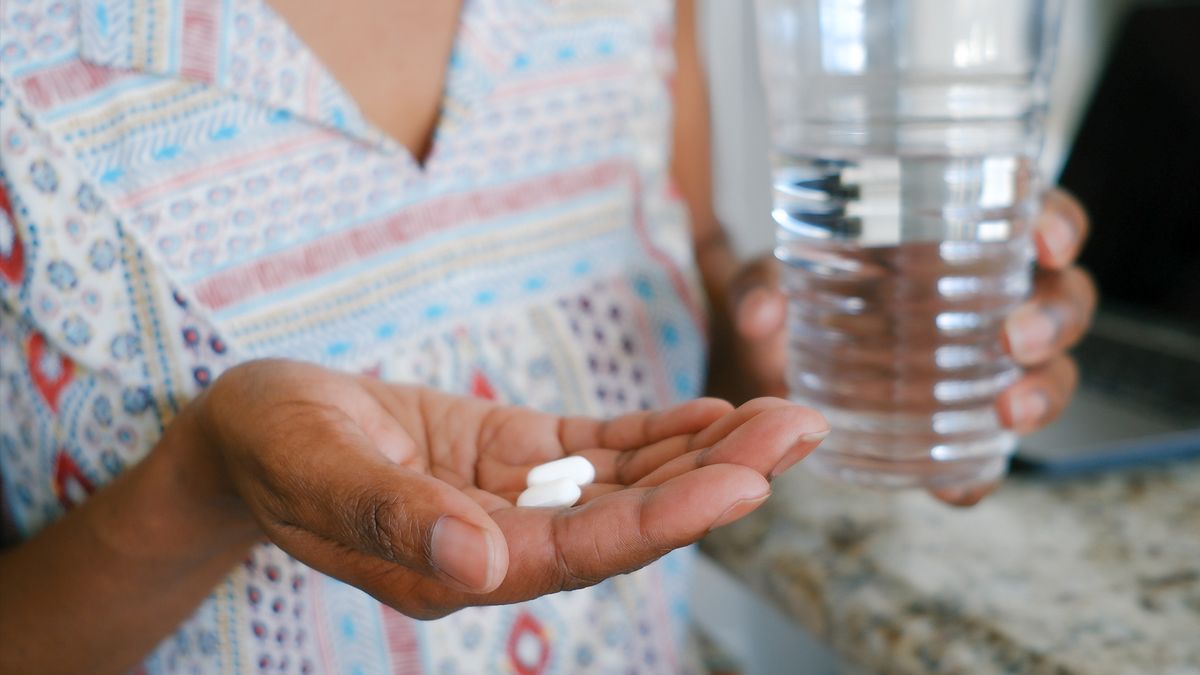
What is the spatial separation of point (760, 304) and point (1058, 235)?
27 cm

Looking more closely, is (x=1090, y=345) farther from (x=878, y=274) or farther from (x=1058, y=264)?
(x=878, y=274)

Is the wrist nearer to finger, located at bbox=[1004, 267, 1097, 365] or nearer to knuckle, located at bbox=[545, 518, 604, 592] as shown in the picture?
knuckle, located at bbox=[545, 518, 604, 592]

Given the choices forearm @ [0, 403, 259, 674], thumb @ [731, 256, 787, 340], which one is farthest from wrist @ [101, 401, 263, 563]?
thumb @ [731, 256, 787, 340]

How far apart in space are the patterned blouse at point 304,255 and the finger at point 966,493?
29cm

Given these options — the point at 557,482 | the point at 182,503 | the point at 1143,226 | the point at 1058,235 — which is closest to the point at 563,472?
the point at 557,482

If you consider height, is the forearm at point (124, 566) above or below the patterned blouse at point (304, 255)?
below

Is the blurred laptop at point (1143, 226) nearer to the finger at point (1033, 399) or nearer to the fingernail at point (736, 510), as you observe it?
the finger at point (1033, 399)

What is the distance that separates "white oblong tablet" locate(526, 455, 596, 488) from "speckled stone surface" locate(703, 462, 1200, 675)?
43 centimetres

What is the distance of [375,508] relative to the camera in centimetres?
45

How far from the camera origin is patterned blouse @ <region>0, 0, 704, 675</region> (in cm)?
71

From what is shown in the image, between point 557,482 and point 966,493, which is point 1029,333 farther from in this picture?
point 557,482

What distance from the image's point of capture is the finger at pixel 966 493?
88cm

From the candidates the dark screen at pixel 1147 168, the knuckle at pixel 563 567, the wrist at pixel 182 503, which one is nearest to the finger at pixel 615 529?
the knuckle at pixel 563 567

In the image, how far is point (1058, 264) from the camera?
0.87 metres
